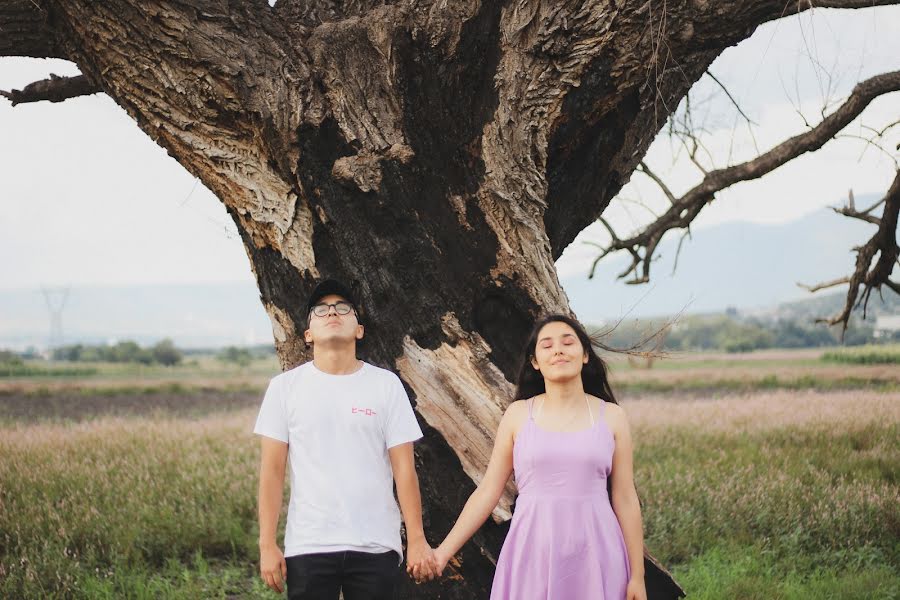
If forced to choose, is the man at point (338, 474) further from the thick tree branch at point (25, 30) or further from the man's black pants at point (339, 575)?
the thick tree branch at point (25, 30)

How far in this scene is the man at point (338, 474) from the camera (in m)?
2.72

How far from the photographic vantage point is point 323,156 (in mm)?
3729

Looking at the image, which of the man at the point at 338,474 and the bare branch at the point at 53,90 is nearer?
the man at the point at 338,474

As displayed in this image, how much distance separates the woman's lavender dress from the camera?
8.83 ft

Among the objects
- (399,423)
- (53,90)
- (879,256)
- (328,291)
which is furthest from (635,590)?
(879,256)

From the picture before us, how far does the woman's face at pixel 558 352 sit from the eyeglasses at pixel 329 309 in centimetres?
74

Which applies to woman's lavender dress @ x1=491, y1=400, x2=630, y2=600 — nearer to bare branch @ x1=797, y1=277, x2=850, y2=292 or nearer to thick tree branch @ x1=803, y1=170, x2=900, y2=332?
thick tree branch @ x1=803, y1=170, x2=900, y2=332

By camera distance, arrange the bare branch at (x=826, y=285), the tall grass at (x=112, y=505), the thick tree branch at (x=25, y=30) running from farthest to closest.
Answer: the bare branch at (x=826, y=285) < the tall grass at (x=112, y=505) < the thick tree branch at (x=25, y=30)

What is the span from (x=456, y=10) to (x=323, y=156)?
0.98 m

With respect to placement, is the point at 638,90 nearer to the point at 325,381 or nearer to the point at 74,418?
the point at 325,381

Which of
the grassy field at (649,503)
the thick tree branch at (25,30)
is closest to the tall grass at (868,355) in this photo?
the grassy field at (649,503)

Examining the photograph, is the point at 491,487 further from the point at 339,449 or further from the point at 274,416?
the point at 274,416

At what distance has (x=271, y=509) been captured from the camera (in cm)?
287

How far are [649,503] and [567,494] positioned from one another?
4.99 m
